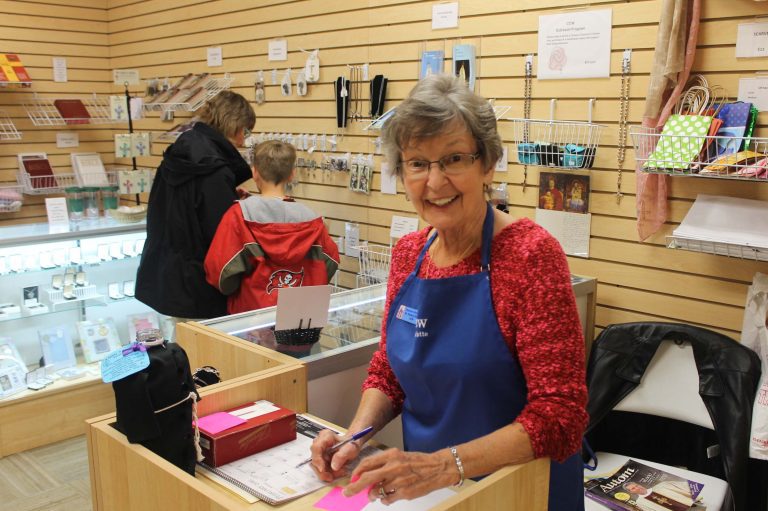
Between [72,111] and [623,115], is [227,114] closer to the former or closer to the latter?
[623,115]

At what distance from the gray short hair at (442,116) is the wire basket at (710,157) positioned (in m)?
1.41

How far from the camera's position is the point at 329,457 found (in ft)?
5.59

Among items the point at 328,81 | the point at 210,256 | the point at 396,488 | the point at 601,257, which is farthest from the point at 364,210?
the point at 396,488

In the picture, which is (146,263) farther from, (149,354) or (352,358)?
(149,354)

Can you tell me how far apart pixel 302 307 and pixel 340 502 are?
820mm

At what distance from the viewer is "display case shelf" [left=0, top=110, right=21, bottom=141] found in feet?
21.3

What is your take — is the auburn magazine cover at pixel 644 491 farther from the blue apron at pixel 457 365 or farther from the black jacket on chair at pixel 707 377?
the blue apron at pixel 457 365

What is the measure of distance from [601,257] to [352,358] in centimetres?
161

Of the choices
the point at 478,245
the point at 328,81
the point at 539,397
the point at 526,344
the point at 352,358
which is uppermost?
the point at 328,81

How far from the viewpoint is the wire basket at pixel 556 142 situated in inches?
133

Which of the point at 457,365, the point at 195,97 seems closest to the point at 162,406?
the point at 457,365

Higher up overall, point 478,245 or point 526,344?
point 478,245

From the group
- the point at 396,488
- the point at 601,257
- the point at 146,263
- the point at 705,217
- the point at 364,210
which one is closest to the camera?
the point at 396,488

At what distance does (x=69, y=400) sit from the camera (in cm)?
445
